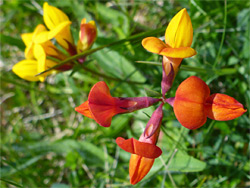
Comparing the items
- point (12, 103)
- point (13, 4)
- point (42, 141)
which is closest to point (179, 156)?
point (42, 141)

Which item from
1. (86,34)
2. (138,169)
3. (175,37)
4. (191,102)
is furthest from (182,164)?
(86,34)

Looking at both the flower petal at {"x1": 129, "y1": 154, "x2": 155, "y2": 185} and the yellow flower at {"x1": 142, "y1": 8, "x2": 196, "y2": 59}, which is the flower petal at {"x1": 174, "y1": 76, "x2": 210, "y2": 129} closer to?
the yellow flower at {"x1": 142, "y1": 8, "x2": 196, "y2": 59}

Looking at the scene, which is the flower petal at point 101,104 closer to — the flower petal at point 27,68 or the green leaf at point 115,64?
the flower petal at point 27,68

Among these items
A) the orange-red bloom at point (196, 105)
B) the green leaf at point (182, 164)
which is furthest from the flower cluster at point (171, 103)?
the green leaf at point (182, 164)

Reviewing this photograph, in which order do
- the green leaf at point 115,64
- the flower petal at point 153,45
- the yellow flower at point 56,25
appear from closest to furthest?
the flower petal at point 153,45 < the yellow flower at point 56,25 < the green leaf at point 115,64

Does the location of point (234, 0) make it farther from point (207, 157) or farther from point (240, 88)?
point (207, 157)
